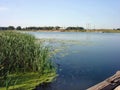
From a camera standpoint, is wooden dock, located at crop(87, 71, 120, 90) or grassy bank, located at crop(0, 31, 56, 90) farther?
grassy bank, located at crop(0, 31, 56, 90)

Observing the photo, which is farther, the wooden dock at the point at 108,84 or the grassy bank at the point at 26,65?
the grassy bank at the point at 26,65

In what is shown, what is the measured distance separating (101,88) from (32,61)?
15.5ft

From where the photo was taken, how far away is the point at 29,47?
1112 cm

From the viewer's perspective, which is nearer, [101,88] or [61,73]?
[101,88]

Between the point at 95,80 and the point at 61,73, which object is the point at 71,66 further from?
the point at 95,80

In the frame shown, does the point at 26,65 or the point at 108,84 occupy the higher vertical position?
the point at 108,84

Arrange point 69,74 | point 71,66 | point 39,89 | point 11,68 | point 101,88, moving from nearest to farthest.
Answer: point 101,88 → point 39,89 → point 11,68 → point 69,74 → point 71,66

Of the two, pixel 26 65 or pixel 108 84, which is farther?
pixel 26 65

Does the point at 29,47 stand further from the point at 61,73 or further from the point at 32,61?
the point at 61,73

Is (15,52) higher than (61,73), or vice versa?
(15,52)

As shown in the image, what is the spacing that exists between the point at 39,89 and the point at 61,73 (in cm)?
265

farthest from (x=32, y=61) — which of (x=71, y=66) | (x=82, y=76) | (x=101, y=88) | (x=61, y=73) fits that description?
(x=101, y=88)

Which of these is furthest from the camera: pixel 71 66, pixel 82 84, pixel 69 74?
pixel 71 66

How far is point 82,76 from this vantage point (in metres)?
10.5
